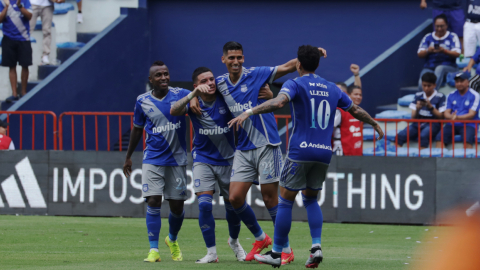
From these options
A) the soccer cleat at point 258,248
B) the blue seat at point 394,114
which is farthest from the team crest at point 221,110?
the blue seat at point 394,114

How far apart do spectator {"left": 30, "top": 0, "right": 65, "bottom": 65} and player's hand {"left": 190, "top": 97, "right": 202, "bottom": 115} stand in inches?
435

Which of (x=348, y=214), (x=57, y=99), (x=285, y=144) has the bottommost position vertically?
(x=348, y=214)

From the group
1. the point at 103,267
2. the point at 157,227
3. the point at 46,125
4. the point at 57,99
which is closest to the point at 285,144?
the point at 46,125

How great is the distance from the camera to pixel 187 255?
8.01 metres

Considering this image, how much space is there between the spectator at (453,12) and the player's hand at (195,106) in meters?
10.0

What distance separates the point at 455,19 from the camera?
Result: 51.6ft

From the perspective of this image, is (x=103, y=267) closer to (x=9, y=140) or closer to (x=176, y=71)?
(x=9, y=140)

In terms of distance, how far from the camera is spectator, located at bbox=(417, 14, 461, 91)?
48.9 feet

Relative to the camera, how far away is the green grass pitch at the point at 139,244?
23.1 feet

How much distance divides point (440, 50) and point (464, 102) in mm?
2508

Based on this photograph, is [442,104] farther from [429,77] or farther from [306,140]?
[306,140]

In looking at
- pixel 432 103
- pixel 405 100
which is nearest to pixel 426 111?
pixel 432 103

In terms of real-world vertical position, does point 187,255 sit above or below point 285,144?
below

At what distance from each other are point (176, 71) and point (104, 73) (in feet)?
7.44
